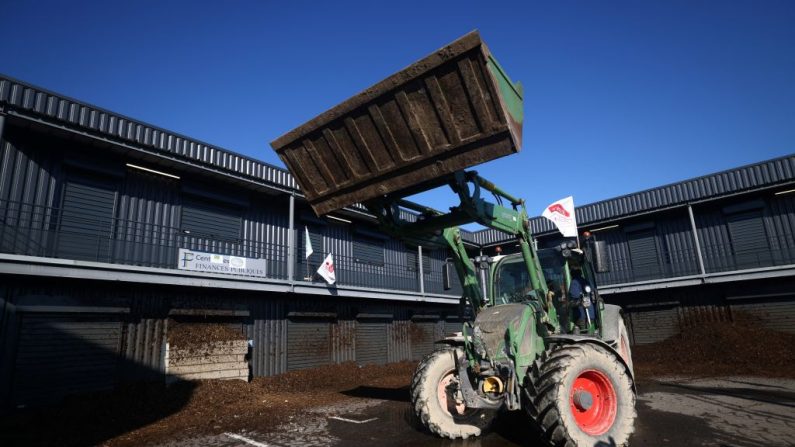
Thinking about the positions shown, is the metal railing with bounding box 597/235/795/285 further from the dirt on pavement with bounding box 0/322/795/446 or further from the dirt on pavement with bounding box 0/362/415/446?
the dirt on pavement with bounding box 0/362/415/446

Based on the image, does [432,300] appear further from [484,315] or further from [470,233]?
[484,315]

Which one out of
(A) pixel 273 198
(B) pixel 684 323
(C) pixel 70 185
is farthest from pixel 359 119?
(B) pixel 684 323

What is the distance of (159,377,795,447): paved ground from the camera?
6105 millimetres

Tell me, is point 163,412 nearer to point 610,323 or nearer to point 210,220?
point 210,220

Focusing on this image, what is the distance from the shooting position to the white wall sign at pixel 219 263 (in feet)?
39.8

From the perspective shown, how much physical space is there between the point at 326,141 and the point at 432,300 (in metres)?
15.3

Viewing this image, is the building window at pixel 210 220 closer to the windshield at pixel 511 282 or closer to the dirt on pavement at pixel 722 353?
the windshield at pixel 511 282

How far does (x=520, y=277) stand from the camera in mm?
7594

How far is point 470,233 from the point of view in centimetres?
2675

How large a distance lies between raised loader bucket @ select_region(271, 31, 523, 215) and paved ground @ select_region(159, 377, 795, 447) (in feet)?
12.9

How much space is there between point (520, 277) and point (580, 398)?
252 cm

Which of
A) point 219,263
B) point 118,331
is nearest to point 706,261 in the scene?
point 219,263

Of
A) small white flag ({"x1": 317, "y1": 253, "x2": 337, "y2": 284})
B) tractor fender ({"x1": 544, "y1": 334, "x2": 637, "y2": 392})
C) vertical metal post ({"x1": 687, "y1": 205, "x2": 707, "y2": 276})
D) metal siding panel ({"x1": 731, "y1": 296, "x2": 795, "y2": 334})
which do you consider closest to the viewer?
tractor fender ({"x1": 544, "y1": 334, "x2": 637, "y2": 392})

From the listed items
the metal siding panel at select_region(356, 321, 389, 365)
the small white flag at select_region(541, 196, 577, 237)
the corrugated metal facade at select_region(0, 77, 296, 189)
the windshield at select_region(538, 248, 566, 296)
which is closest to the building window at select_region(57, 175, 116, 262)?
the corrugated metal facade at select_region(0, 77, 296, 189)
